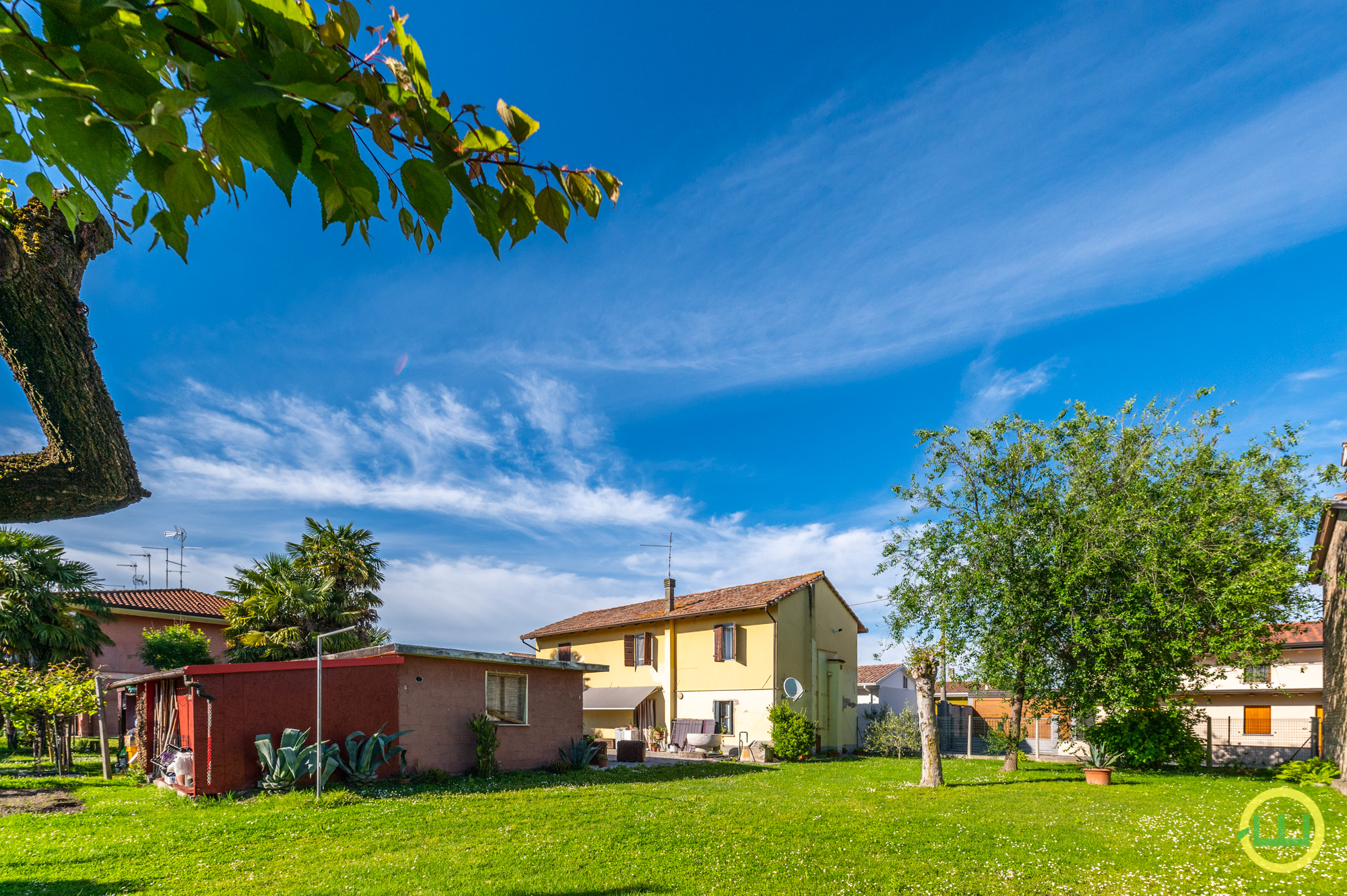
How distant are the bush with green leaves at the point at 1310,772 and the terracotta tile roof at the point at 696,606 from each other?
1458cm

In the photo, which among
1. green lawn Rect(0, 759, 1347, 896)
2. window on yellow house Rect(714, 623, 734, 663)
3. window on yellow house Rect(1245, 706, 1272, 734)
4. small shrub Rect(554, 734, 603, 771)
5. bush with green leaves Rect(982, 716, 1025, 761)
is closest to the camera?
green lawn Rect(0, 759, 1347, 896)

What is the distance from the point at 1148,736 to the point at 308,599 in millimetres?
26356

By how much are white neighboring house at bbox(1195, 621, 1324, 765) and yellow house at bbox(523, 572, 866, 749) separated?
40.5 feet

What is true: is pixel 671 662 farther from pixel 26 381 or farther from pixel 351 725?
pixel 26 381

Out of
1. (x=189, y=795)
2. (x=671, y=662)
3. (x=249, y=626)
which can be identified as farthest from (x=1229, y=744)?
(x=249, y=626)

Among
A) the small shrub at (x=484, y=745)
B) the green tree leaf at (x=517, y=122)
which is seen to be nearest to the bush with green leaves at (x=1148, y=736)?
the small shrub at (x=484, y=745)

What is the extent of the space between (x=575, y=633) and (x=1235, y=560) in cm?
2526

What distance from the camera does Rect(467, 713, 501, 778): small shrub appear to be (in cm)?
1712

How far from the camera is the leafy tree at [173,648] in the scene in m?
26.4

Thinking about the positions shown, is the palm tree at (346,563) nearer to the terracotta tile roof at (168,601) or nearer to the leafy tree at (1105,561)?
the terracotta tile roof at (168,601)

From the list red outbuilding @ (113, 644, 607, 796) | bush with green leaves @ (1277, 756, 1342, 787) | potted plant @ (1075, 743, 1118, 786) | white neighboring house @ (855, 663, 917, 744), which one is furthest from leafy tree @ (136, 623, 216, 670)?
bush with green leaves @ (1277, 756, 1342, 787)

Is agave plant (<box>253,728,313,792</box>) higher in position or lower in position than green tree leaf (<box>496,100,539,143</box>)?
lower

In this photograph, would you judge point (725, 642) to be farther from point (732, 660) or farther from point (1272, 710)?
point (1272, 710)
